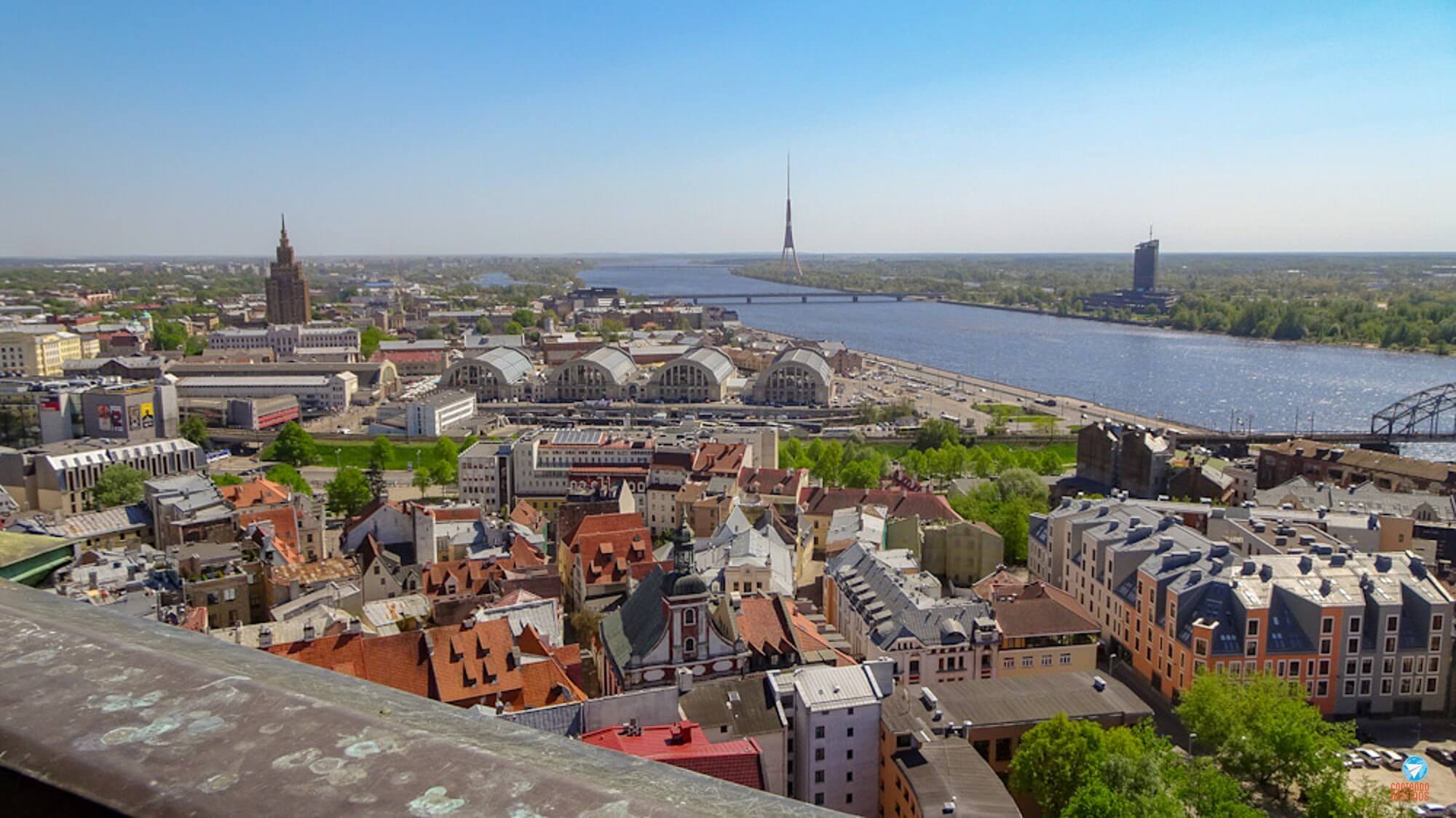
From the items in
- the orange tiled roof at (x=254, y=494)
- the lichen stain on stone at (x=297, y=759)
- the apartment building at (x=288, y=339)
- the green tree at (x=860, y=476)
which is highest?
the lichen stain on stone at (x=297, y=759)

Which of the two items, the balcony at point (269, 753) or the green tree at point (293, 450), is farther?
the green tree at point (293, 450)

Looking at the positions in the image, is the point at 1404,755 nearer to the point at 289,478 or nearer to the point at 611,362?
the point at 289,478

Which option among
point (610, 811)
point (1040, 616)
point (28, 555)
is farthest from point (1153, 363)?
point (610, 811)

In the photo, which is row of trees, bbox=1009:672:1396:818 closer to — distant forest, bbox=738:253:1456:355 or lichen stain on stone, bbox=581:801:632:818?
lichen stain on stone, bbox=581:801:632:818

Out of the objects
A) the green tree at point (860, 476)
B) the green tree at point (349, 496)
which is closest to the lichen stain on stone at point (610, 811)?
the green tree at point (349, 496)

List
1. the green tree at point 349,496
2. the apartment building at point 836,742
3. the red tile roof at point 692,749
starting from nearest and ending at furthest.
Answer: the red tile roof at point 692,749, the apartment building at point 836,742, the green tree at point 349,496

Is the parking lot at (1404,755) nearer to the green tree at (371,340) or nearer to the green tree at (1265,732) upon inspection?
the green tree at (1265,732)

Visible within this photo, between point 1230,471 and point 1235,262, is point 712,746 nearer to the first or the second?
point 1230,471

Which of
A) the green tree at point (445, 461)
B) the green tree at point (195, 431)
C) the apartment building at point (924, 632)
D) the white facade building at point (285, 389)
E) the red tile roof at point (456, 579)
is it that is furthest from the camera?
the white facade building at point (285, 389)
